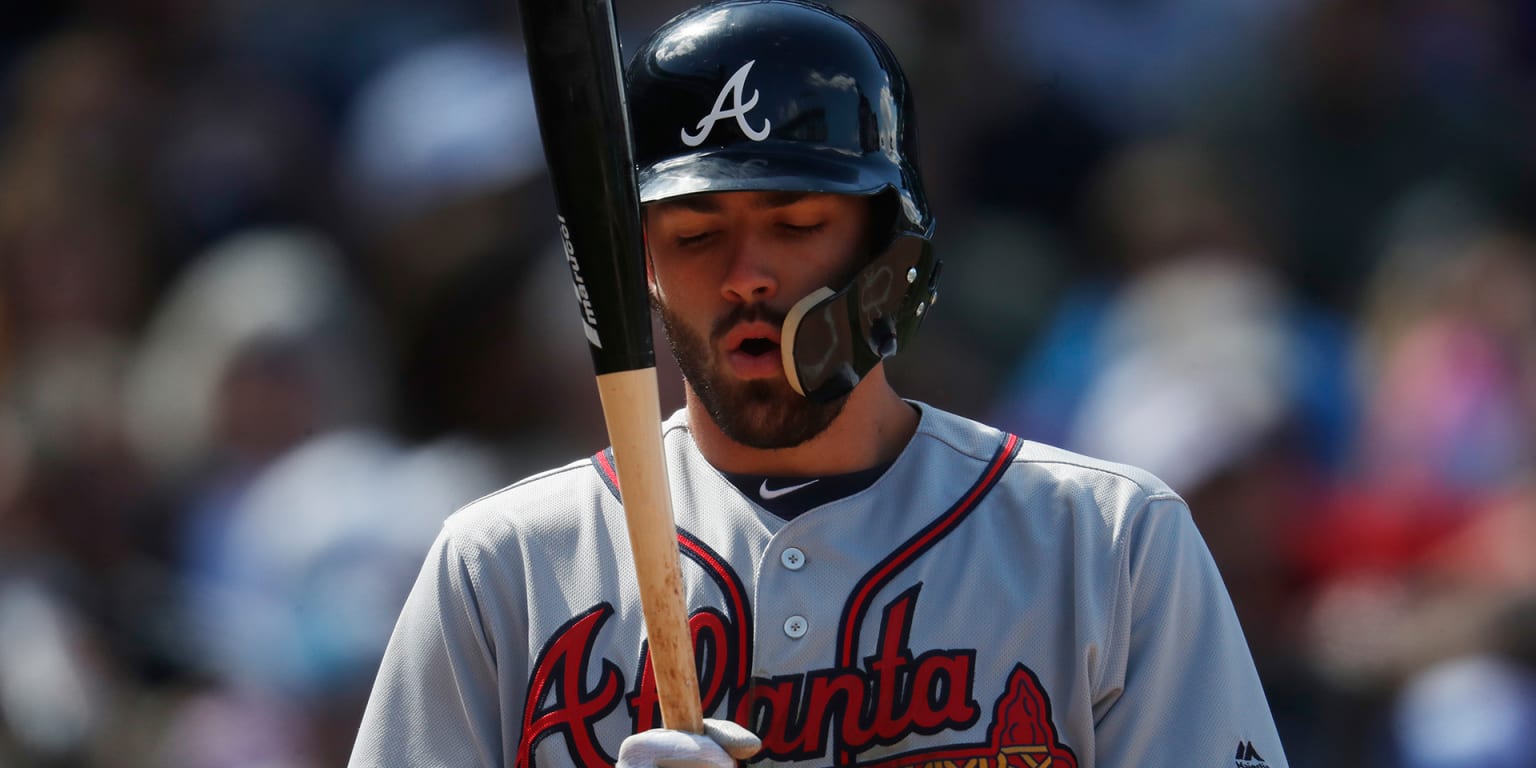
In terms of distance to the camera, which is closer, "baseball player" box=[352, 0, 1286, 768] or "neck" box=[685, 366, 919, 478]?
"baseball player" box=[352, 0, 1286, 768]

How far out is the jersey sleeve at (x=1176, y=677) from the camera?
211 centimetres

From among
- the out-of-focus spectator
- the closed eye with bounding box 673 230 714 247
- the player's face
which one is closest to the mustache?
the player's face

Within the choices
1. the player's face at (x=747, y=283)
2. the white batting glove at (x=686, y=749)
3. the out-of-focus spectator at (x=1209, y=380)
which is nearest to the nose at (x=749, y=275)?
the player's face at (x=747, y=283)

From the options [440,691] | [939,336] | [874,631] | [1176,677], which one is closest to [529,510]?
[440,691]

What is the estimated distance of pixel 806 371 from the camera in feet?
7.06

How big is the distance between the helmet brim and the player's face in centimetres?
3

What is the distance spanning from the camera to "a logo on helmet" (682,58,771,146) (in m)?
2.24

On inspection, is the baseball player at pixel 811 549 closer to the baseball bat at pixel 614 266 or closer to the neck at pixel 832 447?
the neck at pixel 832 447

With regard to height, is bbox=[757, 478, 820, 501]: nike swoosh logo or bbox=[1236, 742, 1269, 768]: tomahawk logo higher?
bbox=[757, 478, 820, 501]: nike swoosh logo

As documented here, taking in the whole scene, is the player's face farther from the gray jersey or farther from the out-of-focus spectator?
the out-of-focus spectator

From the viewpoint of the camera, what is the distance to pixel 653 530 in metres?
2.03

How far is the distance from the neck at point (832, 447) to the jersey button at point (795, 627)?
229mm

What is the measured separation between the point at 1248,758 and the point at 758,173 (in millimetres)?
869

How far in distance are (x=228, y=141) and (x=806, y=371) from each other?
3876 mm
